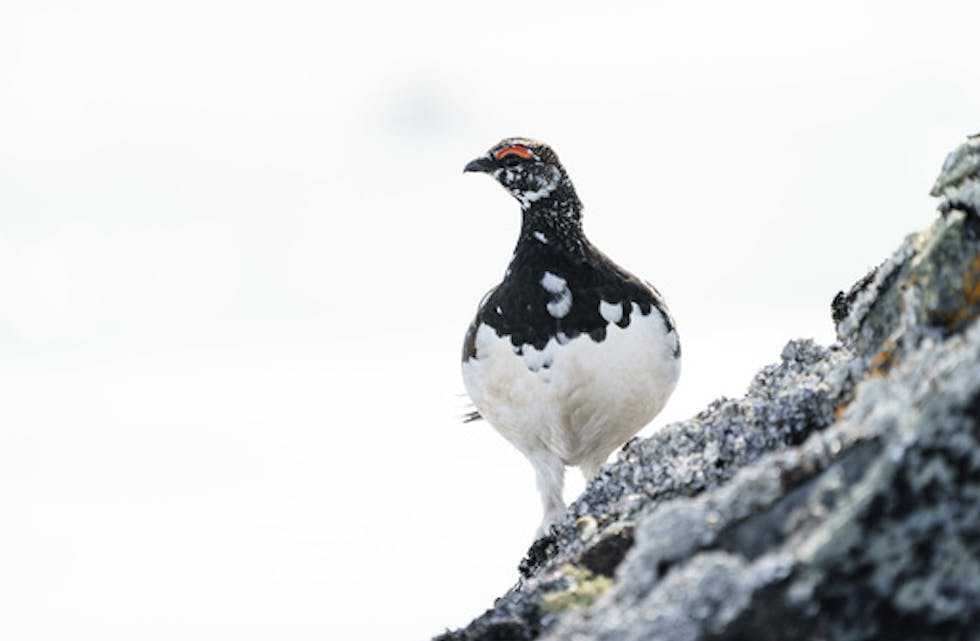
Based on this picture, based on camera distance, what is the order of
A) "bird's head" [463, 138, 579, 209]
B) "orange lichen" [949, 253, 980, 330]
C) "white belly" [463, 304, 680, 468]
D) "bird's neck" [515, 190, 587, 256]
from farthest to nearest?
"bird's head" [463, 138, 579, 209], "bird's neck" [515, 190, 587, 256], "white belly" [463, 304, 680, 468], "orange lichen" [949, 253, 980, 330]

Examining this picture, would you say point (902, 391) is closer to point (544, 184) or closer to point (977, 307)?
point (977, 307)

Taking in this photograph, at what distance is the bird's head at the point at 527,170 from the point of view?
10.4 metres

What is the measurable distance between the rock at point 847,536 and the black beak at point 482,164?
6025mm

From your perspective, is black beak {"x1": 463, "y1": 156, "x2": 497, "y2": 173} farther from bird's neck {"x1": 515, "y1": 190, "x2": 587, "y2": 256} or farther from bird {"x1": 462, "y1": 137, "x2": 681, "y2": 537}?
bird's neck {"x1": 515, "y1": 190, "x2": 587, "y2": 256}

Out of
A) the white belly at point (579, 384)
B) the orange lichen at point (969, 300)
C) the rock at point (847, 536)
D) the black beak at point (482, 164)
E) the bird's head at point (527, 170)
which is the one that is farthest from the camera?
the black beak at point (482, 164)

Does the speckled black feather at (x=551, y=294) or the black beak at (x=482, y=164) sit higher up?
the black beak at (x=482, y=164)

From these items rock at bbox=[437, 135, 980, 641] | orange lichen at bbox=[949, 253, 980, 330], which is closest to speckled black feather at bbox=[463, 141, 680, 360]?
rock at bbox=[437, 135, 980, 641]

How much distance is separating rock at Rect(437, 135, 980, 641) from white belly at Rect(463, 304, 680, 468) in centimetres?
486

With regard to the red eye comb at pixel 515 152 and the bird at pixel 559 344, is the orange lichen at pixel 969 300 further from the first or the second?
the red eye comb at pixel 515 152

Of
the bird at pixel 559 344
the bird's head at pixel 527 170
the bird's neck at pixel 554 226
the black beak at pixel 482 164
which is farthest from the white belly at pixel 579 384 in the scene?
the black beak at pixel 482 164

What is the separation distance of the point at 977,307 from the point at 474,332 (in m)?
6.05

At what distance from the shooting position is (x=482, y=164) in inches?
416

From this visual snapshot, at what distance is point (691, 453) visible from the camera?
Answer: 5773mm

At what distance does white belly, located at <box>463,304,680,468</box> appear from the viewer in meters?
9.62
